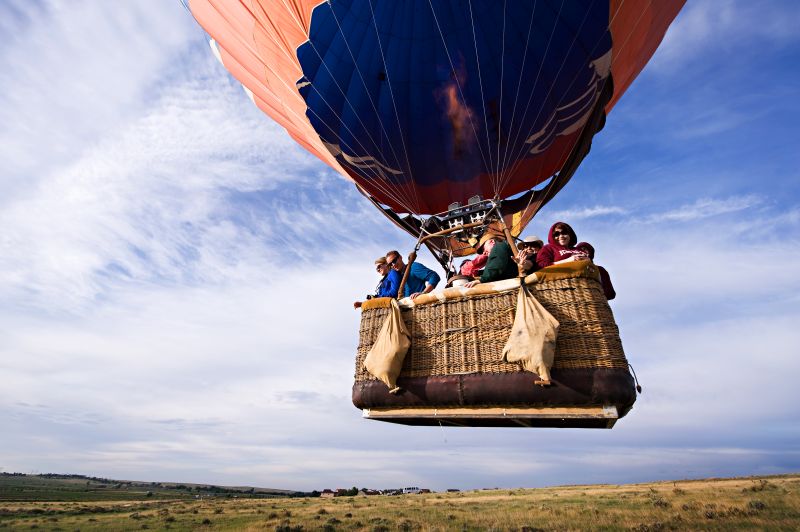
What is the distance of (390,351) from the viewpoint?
12.7ft

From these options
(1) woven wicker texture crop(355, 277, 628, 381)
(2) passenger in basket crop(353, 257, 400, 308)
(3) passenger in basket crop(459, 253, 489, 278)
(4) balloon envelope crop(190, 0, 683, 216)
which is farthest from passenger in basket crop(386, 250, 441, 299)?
(4) balloon envelope crop(190, 0, 683, 216)

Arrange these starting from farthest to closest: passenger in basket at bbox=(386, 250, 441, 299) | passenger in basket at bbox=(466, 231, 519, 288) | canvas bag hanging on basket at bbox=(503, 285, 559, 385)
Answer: passenger in basket at bbox=(386, 250, 441, 299), passenger in basket at bbox=(466, 231, 519, 288), canvas bag hanging on basket at bbox=(503, 285, 559, 385)

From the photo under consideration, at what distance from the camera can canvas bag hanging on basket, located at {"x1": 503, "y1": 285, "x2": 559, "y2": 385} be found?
3.25 metres

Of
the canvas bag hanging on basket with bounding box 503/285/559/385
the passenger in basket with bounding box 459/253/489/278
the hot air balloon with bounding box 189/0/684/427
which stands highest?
the hot air balloon with bounding box 189/0/684/427

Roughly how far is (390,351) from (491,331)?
83 cm

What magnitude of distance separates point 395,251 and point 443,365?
6.10ft

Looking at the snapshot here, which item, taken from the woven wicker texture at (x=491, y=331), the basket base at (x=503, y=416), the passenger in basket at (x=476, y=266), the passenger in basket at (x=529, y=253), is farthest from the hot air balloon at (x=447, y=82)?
the basket base at (x=503, y=416)

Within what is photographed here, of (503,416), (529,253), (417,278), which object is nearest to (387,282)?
(417,278)

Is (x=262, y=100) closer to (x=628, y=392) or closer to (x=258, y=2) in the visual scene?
(x=258, y=2)

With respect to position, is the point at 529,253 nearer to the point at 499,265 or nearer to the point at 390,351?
the point at 499,265

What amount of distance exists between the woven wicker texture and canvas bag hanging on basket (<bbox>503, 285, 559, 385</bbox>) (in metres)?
0.11

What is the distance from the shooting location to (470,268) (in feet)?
15.6

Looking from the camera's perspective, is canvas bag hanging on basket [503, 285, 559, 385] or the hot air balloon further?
the hot air balloon

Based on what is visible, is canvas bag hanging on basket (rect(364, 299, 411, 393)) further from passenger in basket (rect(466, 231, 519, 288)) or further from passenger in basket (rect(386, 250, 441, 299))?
passenger in basket (rect(386, 250, 441, 299))
